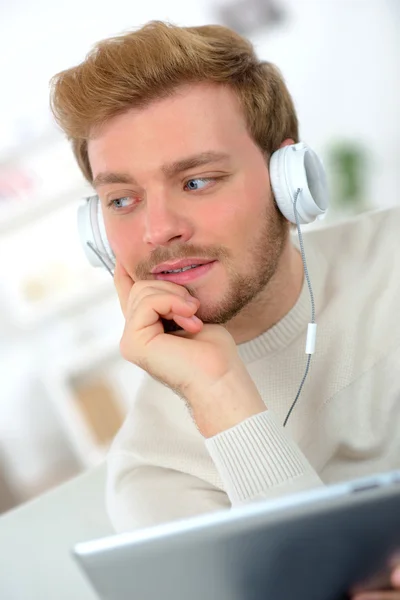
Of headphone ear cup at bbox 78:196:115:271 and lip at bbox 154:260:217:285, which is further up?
headphone ear cup at bbox 78:196:115:271

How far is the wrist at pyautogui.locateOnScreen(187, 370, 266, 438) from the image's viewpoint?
1.04m

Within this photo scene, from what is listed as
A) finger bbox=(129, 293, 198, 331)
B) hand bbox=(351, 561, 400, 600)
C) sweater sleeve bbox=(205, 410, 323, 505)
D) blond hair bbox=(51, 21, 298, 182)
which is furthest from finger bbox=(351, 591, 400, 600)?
blond hair bbox=(51, 21, 298, 182)

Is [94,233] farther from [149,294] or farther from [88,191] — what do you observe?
[88,191]

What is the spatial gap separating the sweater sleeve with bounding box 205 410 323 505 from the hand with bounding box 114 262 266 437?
0.02 meters

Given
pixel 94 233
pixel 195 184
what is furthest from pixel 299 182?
pixel 94 233

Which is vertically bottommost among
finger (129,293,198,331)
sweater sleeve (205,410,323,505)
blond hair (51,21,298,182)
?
sweater sleeve (205,410,323,505)

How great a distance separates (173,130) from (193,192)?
117 millimetres

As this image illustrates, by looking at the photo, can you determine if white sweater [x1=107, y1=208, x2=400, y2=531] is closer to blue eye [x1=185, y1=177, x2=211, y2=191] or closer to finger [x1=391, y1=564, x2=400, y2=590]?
blue eye [x1=185, y1=177, x2=211, y2=191]

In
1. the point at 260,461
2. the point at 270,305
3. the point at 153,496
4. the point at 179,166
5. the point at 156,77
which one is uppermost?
the point at 156,77

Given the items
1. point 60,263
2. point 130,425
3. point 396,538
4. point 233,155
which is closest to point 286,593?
point 396,538

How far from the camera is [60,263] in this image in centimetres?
300

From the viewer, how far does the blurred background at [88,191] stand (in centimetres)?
287

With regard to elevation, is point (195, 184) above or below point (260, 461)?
above

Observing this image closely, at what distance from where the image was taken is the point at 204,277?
126 cm
